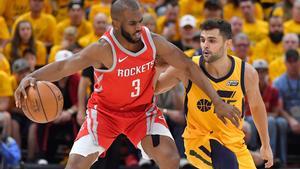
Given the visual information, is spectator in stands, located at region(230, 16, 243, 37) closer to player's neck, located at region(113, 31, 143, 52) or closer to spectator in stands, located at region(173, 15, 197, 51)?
spectator in stands, located at region(173, 15, 197, 51)

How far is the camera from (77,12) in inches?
464

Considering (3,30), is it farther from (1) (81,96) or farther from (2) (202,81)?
(2) (202,81)

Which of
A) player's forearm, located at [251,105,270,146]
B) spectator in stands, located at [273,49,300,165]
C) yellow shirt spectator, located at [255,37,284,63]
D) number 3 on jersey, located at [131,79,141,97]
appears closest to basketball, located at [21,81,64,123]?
number 3 on jersey, located at [131,79,141,97]

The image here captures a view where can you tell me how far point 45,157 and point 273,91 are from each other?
3122 mm

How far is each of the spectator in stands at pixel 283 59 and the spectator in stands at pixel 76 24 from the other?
285 centimetres

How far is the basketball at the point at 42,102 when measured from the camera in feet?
20.9

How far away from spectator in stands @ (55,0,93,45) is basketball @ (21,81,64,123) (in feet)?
17.2

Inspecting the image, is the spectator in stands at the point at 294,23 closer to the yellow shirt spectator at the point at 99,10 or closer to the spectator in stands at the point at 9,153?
the yellow shirt spectator at the point at 99,10

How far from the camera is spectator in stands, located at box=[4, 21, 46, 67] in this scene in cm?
1084

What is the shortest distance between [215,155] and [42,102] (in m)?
1.53

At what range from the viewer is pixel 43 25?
39.2ft

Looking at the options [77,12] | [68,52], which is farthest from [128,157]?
[77,12]

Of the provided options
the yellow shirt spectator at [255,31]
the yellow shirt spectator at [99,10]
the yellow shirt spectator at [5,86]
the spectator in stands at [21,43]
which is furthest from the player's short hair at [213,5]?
the yellow shirt spectator at [5,86]

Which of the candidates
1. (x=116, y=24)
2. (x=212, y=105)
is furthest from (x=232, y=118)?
(x=116, y=24)
